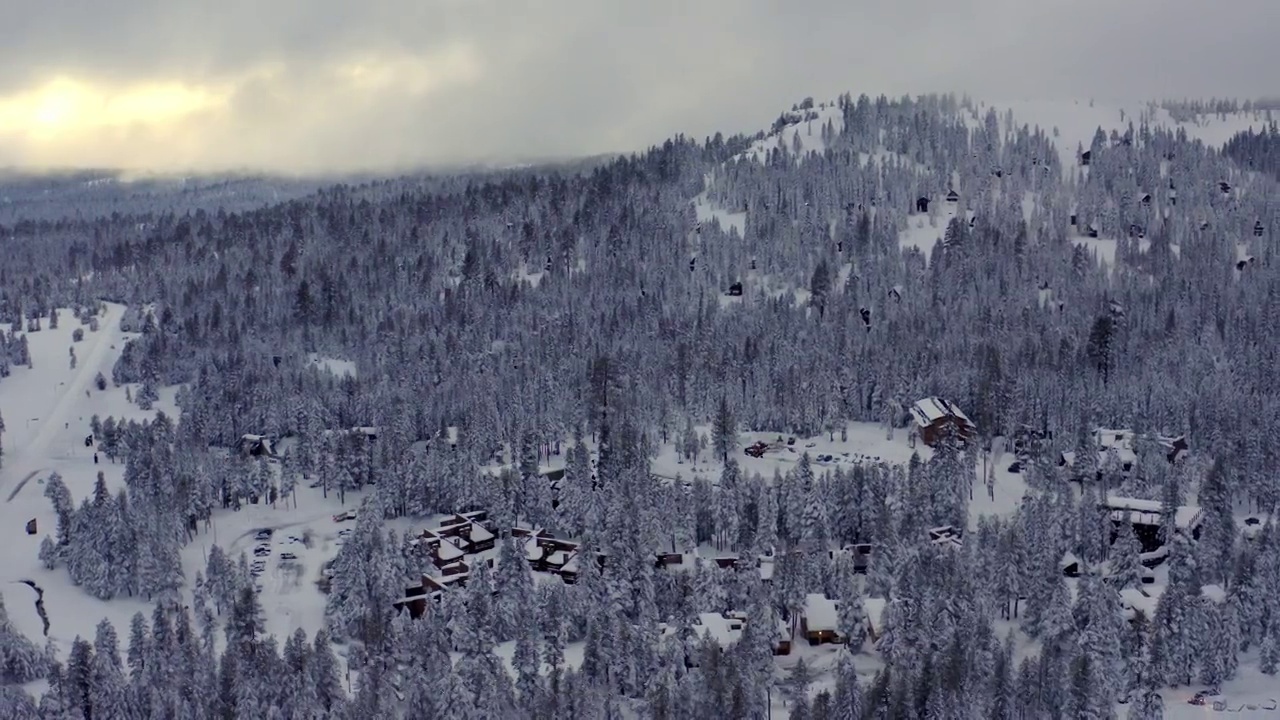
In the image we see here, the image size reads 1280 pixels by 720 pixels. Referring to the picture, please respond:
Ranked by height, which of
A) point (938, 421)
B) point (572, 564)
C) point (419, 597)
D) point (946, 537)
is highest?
point (938, 421)

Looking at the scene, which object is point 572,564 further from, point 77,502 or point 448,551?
point 77,502

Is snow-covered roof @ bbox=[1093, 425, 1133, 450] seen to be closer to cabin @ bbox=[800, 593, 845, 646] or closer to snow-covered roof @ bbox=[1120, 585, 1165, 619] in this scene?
snow-covered roof @ bbox=[1120, 585, 1165, 619]

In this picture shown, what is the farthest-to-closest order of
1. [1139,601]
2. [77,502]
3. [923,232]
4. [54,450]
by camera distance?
[923,232]
[54,450]
[77,502]
[1139,601]

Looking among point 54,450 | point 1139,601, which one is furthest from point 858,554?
point 54,450

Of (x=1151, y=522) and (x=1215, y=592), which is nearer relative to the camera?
(x=1215, y=592)

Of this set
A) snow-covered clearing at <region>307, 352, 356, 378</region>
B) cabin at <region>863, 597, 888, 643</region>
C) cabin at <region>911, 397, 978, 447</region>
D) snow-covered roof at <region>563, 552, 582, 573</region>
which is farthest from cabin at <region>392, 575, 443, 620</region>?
snow-covered clearing at <region>307, 352, 356, 378</region>

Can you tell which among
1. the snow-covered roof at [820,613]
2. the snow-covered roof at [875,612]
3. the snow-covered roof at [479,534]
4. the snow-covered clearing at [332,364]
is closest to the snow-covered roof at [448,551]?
the snow-covered roof at [479,534]

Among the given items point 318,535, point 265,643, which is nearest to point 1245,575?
point 265,643
